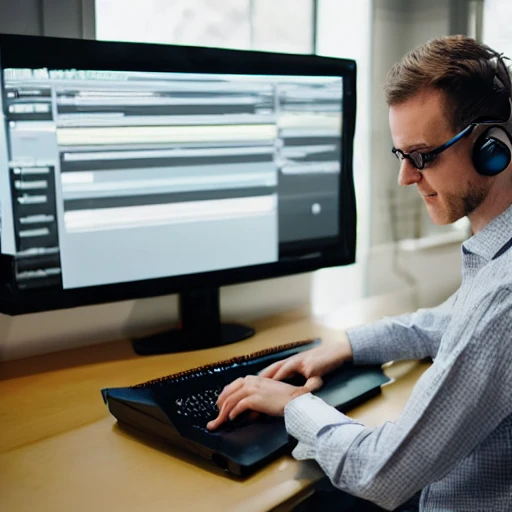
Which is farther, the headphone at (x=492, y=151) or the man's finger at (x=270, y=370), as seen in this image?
the man's finger at (x=270, y=370)

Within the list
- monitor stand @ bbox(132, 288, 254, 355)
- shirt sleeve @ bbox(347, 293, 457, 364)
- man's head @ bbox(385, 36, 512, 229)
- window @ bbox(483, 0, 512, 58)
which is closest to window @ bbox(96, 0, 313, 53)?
monitor stand @ bbox(132, 288, 254, 355)

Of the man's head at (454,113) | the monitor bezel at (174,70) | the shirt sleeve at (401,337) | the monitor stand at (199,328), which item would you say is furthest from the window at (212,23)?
the shirt sleeve at (401,337)

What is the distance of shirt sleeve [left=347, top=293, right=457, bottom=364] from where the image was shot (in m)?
1.19

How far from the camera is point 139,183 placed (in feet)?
3.90

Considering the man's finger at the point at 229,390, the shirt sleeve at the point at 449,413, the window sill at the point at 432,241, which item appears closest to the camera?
the shirt sleeve at the point at 449,413

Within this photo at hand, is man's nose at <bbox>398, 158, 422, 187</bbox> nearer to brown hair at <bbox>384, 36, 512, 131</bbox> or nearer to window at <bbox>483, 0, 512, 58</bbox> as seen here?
brown hair at <bbox>384, 36, 512, 131</bbox>

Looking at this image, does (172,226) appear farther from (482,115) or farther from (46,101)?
(482,115)

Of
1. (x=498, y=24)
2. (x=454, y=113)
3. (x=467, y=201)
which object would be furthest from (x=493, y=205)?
(x=498, y=24)

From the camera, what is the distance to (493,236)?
878 millimetres

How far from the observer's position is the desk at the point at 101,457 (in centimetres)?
76

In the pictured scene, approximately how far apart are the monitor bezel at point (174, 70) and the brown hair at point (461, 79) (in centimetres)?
42

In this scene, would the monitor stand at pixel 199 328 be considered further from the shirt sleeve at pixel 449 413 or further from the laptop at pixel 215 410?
the shirt sleeve at pixel 449 413

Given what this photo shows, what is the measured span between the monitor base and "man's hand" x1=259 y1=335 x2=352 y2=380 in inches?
10.3

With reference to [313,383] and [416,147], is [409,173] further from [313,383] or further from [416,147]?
[313,383]
